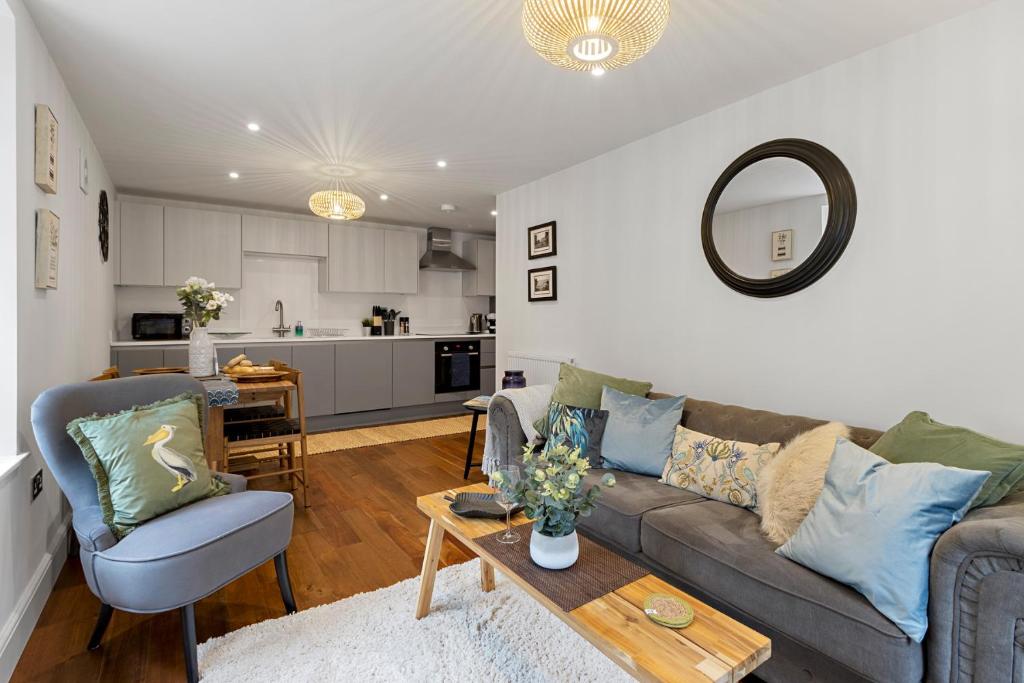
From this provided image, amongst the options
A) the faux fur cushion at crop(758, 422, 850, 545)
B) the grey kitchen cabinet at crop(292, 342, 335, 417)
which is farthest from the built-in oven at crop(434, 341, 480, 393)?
the faux fur cushion at crop(758, 422, 850, 545)

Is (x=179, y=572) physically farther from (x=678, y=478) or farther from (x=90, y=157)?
(x=90, y=157)

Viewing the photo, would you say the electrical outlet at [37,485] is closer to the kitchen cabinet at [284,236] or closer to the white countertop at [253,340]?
the white countertop at [253,340]

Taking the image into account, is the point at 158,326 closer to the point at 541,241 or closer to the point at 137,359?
the point at 137,359

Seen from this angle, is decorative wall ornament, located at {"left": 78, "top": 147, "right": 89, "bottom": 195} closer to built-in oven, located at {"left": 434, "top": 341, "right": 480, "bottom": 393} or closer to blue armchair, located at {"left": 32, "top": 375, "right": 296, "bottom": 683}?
blue armchair, located at {"left": 32, "top": 375, "right": 296, "bottom": 683}

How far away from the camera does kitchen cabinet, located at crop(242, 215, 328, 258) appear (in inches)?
219

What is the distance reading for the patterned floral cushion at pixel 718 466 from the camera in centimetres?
221

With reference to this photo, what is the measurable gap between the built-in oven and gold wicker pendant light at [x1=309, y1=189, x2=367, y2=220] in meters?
2.30

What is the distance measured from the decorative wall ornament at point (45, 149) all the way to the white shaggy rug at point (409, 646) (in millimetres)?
2053

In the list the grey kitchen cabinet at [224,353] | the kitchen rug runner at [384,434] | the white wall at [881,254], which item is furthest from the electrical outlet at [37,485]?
the white wall at [881,254]

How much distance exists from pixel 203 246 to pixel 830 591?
585 cm

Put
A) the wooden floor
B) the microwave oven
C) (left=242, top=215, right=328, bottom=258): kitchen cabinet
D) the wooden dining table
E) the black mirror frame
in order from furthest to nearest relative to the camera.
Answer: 1. (left=242, top=215, right=328, bottom=258): kitchen cabinet
2. the microwave oven
3. the wooden dining table
4. the black mirror frame
5. the wooden floor

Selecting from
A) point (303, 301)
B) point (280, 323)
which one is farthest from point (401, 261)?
point (280, 323)

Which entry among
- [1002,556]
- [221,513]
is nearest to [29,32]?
[221,513]

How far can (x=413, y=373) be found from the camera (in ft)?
19.9
